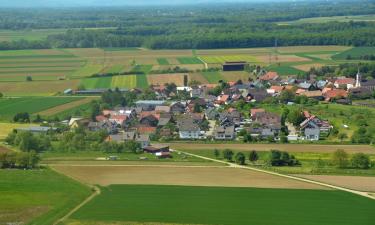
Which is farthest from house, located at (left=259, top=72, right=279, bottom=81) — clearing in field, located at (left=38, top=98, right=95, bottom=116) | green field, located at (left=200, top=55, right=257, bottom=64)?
clearing in field, located at (left=38, top=98, right=95, bottom=116)

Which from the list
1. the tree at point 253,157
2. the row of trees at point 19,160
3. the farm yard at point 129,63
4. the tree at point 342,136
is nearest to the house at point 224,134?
the tree at point 342,136

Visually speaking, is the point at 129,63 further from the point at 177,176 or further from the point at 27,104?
the point at 177,176

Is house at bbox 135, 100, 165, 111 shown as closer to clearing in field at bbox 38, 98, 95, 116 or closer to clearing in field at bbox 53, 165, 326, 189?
clearing in field at bbox 38, 98, 95, 116

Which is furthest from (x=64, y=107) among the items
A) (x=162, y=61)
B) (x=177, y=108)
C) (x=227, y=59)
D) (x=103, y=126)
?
(x=227, y=59)

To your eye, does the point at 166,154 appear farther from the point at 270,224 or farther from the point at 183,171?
the point at 270,224

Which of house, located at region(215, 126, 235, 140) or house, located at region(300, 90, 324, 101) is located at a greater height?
house, located at region(300, 90, 324, 101)
